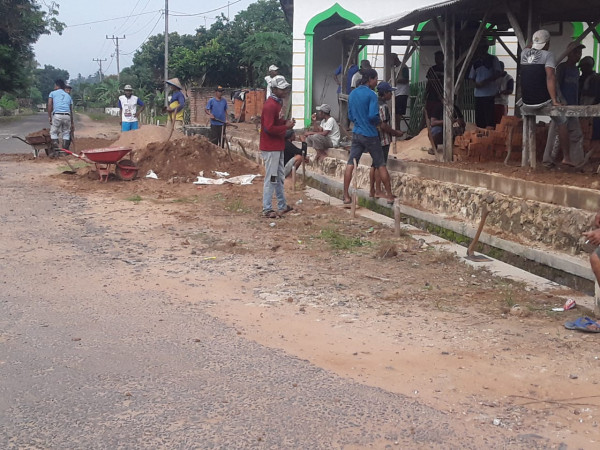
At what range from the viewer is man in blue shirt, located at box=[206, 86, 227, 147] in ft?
52.5

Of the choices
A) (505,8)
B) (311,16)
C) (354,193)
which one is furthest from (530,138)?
(311,16)

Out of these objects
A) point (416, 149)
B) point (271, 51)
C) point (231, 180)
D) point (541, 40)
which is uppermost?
point (271, 51)

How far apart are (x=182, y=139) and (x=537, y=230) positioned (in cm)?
890

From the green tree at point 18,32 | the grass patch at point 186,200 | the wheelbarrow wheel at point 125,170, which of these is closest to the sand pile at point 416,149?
the grass patch at point 186,200

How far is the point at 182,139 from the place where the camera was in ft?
47.1

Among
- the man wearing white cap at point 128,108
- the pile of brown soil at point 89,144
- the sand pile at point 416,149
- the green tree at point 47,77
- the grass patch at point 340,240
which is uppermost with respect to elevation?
the green tree at point 47,77

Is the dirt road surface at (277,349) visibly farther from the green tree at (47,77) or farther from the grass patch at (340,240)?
the green tree at (47,77)

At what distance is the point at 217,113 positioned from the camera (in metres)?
16.1

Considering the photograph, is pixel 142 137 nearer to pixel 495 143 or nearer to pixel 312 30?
pixel 312 30

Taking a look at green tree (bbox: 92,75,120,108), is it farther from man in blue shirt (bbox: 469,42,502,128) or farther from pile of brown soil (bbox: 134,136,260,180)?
man in blue shirt (bbox: 469,42,502,128)

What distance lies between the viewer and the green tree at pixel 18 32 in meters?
36.9

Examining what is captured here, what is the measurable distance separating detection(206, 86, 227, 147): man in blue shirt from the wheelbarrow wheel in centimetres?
333

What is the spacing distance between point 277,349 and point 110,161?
8.88 meters

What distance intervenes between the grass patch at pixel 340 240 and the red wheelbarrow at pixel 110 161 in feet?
18.0
